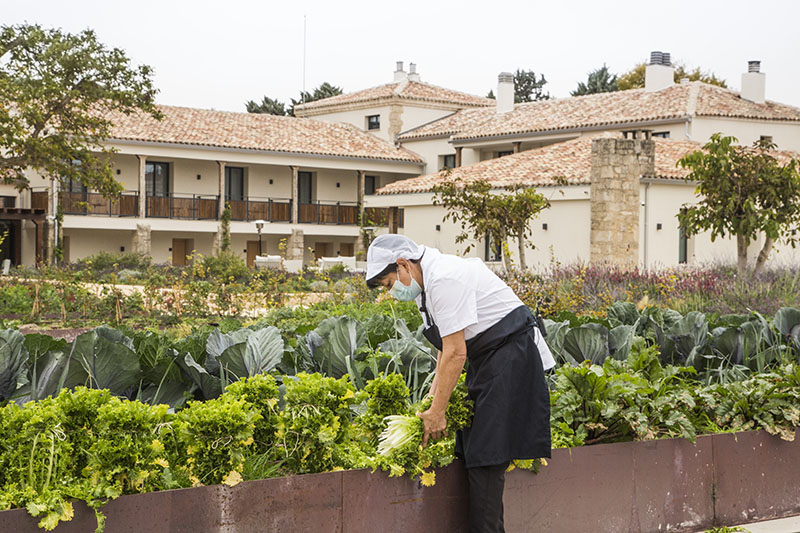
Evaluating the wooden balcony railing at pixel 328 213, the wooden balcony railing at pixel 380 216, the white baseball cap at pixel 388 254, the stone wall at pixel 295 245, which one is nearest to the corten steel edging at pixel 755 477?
the white baseball cap at pixel 388 254

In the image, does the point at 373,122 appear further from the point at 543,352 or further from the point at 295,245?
the point at 543,352

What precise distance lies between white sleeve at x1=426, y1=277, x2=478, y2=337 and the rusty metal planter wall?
0.79m

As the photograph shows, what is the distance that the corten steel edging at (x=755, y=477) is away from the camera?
16.9ft

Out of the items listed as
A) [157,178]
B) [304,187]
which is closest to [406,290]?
[157,178]

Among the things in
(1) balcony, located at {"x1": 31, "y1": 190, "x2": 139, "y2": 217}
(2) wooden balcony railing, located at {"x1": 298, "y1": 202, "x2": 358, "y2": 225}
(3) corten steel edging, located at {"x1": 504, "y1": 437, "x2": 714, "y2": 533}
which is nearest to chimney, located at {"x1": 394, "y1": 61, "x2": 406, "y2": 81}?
(2) wooden balcony railing, located at {"x1": 298, "y1": 202, "x2": 358, "y2": 225}

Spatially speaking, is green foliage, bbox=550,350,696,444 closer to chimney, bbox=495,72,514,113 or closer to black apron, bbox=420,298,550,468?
black apron, bbox=420,298,550,468

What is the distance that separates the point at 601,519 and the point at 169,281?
47.2 feet

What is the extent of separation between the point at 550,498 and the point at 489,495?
561mm

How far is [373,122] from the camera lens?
45.3m

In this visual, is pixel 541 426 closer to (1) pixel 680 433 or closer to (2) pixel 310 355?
(1) pixel 680 433

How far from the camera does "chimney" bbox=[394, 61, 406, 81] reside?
1841 inches

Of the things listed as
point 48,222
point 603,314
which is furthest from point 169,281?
point 48,222

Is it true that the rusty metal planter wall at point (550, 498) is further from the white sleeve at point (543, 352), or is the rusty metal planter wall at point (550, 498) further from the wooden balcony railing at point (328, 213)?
the wooden balcony railing at point (328, 213)

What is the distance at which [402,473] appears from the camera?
4.14 meters
